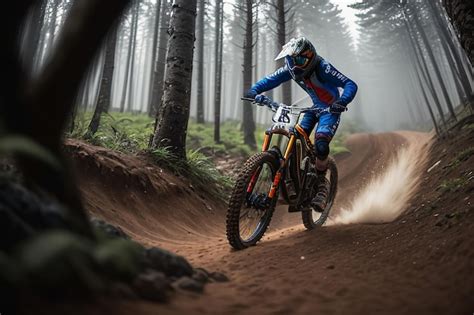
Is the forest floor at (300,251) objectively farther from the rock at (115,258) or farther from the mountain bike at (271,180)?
the mountain bike at (271,180)

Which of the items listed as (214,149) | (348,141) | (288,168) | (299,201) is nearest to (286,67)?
(288,168)

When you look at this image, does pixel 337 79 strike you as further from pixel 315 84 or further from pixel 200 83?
pixel 200 83

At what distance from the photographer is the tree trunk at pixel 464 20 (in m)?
5.03

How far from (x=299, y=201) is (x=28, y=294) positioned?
14.4ft

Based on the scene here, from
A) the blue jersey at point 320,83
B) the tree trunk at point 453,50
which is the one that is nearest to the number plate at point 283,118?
the blue jersey at point 320,83

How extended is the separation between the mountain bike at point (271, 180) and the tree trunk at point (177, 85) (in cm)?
326

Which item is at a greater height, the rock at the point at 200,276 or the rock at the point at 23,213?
the rock at the point at 23,213

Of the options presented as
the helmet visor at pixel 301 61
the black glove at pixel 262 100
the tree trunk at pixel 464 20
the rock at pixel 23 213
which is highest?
the tree trunk at pixel 464 20

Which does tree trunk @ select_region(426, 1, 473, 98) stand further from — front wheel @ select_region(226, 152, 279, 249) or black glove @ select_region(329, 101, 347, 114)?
front wheel @ select_region(226, 152, 279, 249)

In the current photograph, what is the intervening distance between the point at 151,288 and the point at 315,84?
4.53m

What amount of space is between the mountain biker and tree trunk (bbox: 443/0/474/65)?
1.79 metres

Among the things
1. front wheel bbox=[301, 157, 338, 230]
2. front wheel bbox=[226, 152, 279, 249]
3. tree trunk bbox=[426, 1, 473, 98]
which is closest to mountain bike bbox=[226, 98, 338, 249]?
front wheel bbox=[226, 152, 279, 249]

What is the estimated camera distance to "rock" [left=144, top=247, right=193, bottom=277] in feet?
8.87

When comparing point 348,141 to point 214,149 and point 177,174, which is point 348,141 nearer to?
point 214,149
